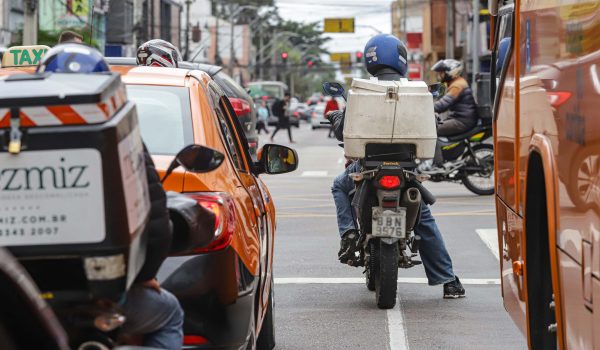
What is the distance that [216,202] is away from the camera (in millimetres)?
5344

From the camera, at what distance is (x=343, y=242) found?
9617 millimetres

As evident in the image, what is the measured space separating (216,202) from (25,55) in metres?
5.73

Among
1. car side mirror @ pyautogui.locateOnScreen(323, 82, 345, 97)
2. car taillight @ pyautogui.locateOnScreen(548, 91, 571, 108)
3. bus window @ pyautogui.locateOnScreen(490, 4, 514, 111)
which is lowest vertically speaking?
car taillight @ pyautogui.locateOnScreen(548, 91, 571, 108)

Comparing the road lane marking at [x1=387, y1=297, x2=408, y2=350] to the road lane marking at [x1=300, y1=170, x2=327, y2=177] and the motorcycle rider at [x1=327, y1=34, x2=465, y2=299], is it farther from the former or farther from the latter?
the road lane marking at [x1=300, y1=170, x2=327, y2=177]

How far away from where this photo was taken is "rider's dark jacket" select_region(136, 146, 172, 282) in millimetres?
4043

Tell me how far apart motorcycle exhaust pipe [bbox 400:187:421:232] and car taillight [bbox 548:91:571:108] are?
3.77 m

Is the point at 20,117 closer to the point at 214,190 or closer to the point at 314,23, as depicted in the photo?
the point at 214,190

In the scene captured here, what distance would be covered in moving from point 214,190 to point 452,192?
590 inches

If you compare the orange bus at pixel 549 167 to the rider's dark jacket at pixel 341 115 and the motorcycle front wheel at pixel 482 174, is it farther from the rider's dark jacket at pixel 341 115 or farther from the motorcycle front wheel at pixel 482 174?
the motorcycle front wheel at pixel 482 174

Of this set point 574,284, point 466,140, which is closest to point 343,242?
point 574,284

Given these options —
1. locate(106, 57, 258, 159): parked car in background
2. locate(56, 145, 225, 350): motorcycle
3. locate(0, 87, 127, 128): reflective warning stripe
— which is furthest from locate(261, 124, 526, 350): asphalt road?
locate(0, 87, 127, 128): reflective warning stripe

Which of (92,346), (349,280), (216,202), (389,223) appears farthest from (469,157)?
(92,346)

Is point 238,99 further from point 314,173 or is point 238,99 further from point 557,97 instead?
point 557,97

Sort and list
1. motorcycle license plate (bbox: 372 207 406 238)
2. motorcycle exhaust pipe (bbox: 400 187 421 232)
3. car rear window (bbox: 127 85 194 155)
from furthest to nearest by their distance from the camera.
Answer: motorcycle exhaust pipe (bbox: 400 187 421 232)
motorcycle license plate (bbox: 372 207 406 238)
car rear window (bbox: 127 85 194 155)
